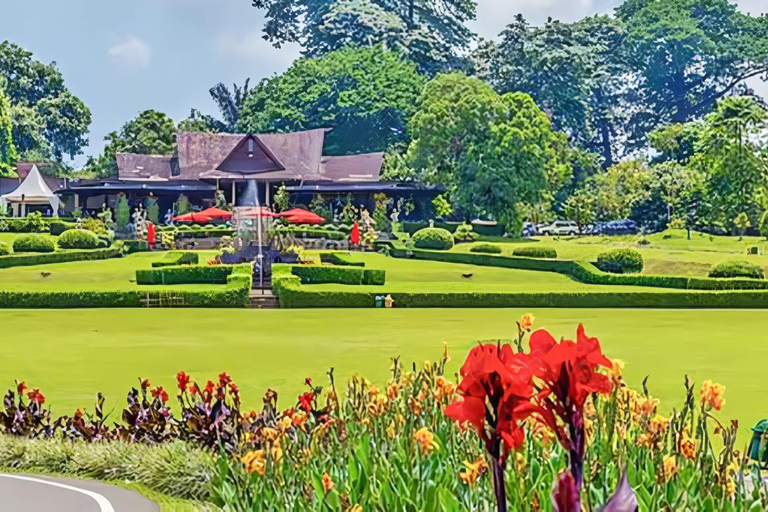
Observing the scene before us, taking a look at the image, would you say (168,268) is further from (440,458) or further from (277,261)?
(440,458)

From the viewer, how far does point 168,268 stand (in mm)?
28438

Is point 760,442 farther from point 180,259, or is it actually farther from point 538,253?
point 538,253

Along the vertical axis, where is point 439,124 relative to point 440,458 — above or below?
above

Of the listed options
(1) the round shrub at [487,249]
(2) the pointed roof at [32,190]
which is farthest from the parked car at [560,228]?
(2) the pointed roof at [32,190]

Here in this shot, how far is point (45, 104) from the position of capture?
258 ft

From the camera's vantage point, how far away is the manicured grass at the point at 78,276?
28288 millimetres

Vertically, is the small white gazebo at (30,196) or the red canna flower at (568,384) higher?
the small white gazebo at (30,196)

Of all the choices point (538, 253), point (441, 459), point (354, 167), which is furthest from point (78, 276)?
point (354, 167)

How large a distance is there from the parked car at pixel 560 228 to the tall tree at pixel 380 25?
20.2 metres

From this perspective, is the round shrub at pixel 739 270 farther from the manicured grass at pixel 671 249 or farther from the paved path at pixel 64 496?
the paved path at pixel 64 496

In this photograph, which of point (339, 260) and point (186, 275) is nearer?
point (186, 275)

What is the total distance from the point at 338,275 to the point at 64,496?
21707mm

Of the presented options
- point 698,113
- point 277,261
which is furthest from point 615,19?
point 277,261

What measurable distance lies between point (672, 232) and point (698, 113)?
31942 mm
